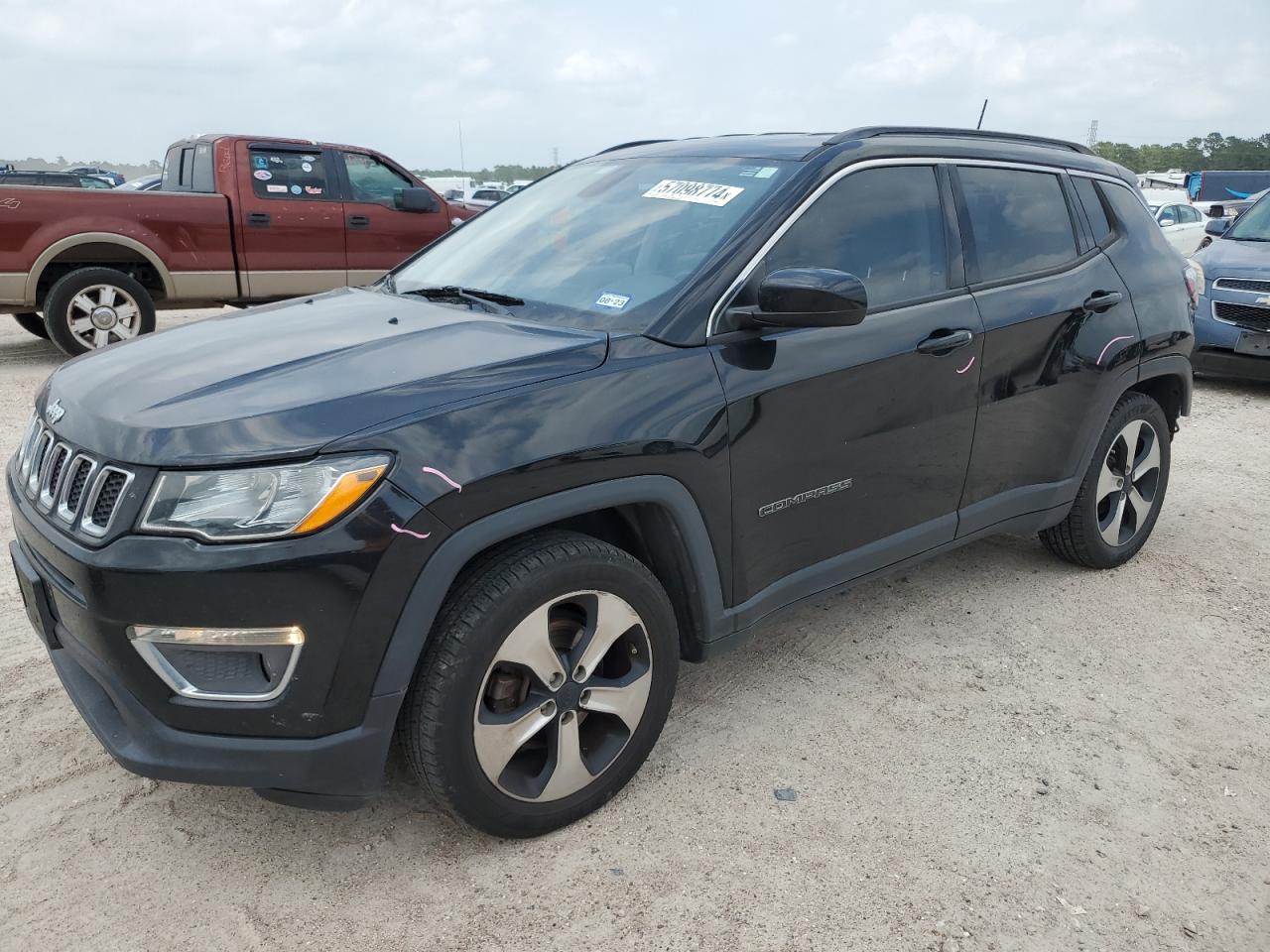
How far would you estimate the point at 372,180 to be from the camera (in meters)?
9.77

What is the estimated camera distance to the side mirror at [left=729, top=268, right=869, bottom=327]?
2656 millimetres

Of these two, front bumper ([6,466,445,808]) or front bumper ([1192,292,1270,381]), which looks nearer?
front bumper ([6,466,445,808])

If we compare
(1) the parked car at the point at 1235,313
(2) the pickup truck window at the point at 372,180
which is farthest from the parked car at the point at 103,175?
(1) the parked car at the point at 1235,313

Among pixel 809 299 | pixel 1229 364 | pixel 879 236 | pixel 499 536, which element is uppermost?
pixel 879 236

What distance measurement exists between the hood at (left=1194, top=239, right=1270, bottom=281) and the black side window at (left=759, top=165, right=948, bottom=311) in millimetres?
6226

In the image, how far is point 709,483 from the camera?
106 inches

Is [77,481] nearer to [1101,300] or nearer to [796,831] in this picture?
[796,831]

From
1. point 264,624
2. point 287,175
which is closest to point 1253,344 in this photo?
point 287,175

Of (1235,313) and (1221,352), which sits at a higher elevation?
(1235,313)

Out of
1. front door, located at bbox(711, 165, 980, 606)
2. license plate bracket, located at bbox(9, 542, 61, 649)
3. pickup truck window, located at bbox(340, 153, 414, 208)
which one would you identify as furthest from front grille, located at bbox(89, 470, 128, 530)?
pickup truck window, located at bbox(340, 153, 414, 208)

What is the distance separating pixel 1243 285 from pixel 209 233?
855cm

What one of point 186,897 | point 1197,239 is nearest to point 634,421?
point 186,897

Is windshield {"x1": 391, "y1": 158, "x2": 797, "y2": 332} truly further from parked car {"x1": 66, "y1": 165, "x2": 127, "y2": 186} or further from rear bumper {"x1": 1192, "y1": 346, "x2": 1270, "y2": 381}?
parked car {"x1": 66, "y1": 165, "x2": 127, "y2": 186}

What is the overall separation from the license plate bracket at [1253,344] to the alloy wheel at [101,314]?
890 centimetres
